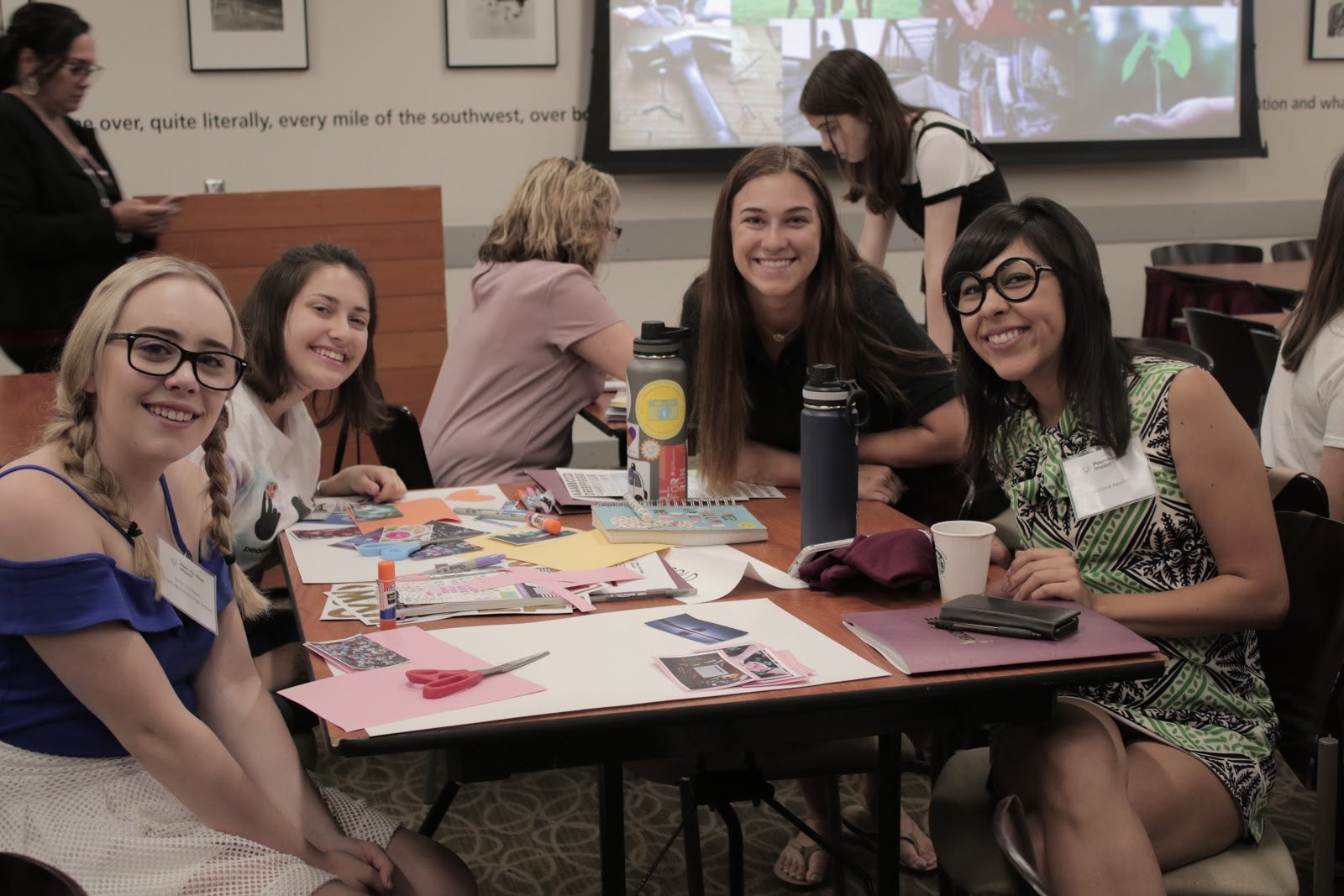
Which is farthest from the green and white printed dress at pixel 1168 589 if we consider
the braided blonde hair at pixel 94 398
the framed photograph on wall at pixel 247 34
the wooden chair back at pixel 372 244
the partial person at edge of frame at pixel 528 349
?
the framed photograph on wall at pixel 247 34

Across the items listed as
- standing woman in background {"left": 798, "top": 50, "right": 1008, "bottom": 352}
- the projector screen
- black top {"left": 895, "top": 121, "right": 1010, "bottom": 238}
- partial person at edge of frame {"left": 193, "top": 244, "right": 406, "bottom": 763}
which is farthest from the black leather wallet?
the projector screen

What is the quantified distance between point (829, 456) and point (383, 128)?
14.0 feet

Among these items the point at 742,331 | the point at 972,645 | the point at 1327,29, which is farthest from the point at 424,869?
the point at 1327,29

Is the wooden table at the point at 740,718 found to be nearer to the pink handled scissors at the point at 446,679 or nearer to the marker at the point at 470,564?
the pink handled scissors at the point at 446,679

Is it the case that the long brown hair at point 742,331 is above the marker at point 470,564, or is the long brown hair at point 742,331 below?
above

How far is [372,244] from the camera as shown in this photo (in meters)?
4.28

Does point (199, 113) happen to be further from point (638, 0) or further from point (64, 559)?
point (64, 559)

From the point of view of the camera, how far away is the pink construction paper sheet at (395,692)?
1348mm

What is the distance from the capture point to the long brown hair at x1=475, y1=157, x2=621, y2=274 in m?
3.12

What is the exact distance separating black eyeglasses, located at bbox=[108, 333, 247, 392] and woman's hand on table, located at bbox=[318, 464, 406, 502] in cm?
77

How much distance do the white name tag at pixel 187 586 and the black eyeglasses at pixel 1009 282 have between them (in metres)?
1.10

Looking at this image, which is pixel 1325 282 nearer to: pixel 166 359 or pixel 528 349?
pixel 528 349

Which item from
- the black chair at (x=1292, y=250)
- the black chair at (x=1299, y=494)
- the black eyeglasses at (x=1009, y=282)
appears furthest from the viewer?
the black chair at (x=1292, y=250)

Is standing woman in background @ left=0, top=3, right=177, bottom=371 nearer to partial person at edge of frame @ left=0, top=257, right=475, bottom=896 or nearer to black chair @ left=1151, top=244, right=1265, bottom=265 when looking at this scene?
partial person at edge of frame @ left=0, top=257, right=475, bottom=896
